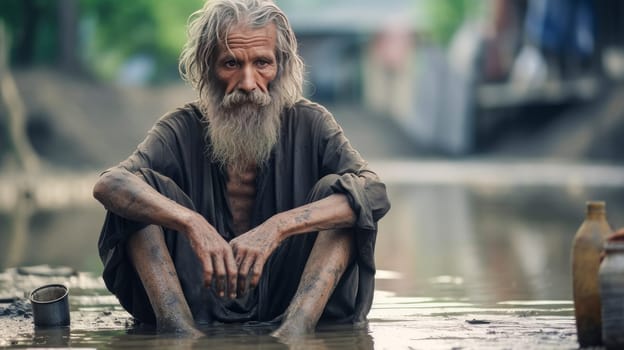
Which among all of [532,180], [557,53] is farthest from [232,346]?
[557,53]

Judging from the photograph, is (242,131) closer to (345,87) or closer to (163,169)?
(163,169)

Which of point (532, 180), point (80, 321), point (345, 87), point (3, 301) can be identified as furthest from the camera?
point (345, 87)

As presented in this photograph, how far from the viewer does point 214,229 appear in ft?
18.1

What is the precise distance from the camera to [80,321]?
21.3 ft

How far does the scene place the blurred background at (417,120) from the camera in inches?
483

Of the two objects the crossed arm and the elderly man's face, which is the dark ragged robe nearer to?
the crossed arm

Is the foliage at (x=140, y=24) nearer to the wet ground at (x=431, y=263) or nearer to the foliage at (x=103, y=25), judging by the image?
the foliage at (x=103, y=25)

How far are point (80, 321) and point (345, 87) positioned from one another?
191 feet

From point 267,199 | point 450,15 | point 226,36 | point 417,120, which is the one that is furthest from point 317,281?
point 450,15

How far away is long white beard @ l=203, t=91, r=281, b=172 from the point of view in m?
6.03

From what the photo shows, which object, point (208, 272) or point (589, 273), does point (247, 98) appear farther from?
point (589, 273)

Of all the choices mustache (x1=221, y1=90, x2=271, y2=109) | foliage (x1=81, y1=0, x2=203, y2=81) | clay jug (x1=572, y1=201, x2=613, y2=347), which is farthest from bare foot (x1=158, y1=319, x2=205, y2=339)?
foliage (x1=81, y1=0, x2=203, y2=81)

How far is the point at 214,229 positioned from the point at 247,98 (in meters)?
0.75

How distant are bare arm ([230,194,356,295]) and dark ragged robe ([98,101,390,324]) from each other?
0.07 meters
